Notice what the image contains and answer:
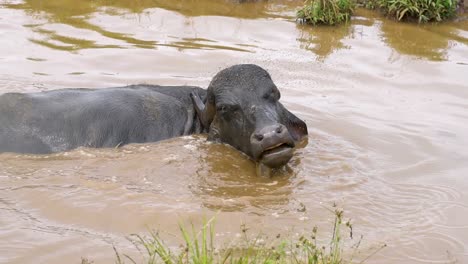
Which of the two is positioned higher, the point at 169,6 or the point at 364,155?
the point at 169,6

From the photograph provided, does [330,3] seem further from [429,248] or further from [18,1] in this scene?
[429,248]

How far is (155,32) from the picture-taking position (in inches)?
446

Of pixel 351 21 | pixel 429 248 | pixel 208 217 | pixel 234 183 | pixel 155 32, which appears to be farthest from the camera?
pixel 351 21

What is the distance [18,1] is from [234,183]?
8.61m

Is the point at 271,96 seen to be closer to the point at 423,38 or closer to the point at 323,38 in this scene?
the point at 323,38

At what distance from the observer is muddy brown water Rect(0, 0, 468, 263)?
5.14 metres

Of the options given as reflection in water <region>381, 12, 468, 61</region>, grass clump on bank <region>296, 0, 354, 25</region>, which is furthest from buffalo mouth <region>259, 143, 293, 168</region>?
grass clump on bank <region>296, 0, 354, 25</region>

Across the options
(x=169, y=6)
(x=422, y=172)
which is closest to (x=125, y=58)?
(x=169, y=6)

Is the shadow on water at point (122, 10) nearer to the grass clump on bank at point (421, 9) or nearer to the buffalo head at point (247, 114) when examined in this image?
the grass clump on bank at point (421, 9)

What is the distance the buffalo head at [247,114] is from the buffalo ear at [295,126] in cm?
2

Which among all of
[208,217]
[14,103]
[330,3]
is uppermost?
[330,3]

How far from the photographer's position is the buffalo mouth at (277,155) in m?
5.80

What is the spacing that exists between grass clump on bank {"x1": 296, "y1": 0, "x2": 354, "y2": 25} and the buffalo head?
200 inches

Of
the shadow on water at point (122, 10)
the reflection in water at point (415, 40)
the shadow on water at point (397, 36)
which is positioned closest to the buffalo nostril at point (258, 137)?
the shadow on water at point (397, 36)
